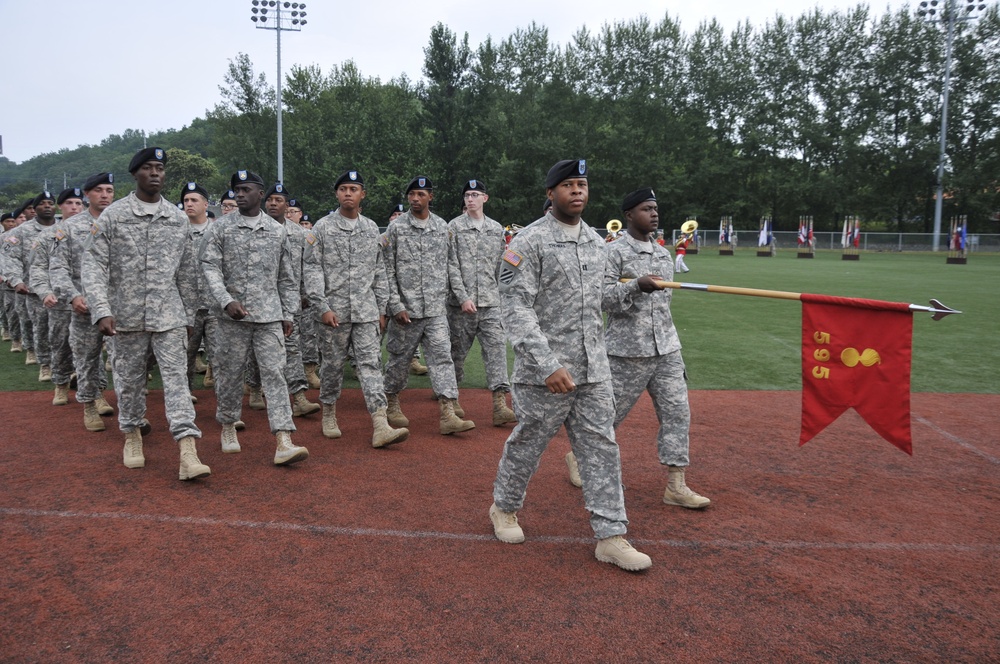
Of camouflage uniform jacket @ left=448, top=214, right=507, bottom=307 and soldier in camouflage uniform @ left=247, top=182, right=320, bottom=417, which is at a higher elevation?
camouflage uniform jacket @ left=448, top=214, right=507, bottom=307

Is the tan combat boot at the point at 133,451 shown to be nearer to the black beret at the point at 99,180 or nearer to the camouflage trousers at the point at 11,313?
the black beret at the point at 99,180

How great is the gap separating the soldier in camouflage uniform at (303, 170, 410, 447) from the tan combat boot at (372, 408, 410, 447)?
8.4 inches

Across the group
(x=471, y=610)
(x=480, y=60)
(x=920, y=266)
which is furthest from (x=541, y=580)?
(x=480, y=60)

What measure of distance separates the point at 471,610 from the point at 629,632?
74cm

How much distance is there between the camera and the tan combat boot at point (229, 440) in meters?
6.22

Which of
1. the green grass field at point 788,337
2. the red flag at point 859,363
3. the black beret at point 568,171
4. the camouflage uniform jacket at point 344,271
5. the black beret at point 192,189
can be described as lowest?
the green grass field at point 788,337

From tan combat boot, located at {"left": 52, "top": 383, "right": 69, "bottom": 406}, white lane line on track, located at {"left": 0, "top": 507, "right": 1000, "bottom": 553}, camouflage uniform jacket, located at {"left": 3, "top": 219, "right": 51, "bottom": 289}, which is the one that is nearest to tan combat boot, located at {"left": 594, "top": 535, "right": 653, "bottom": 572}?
white lane line on track, located at {"left": 0, "top": 507, "right": 1000, "bottom": 553}

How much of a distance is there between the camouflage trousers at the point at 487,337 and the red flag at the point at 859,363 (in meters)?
3.07

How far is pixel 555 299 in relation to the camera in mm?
4191

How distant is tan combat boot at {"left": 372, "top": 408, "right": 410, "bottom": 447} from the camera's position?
625 cm

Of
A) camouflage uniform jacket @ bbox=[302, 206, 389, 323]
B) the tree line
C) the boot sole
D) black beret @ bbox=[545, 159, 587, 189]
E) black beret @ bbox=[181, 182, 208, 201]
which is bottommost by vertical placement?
the boot sole

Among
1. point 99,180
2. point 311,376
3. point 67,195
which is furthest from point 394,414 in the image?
point 67,195

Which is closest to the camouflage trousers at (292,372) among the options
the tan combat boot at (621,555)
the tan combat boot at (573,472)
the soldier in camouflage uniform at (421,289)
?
the soldier in camouflage uniform at (421,289)

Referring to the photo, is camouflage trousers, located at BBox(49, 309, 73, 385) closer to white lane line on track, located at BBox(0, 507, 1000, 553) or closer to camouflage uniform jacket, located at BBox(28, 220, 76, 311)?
camouflage uniform jacket, located at BBox(28, 220, 76, 311)
